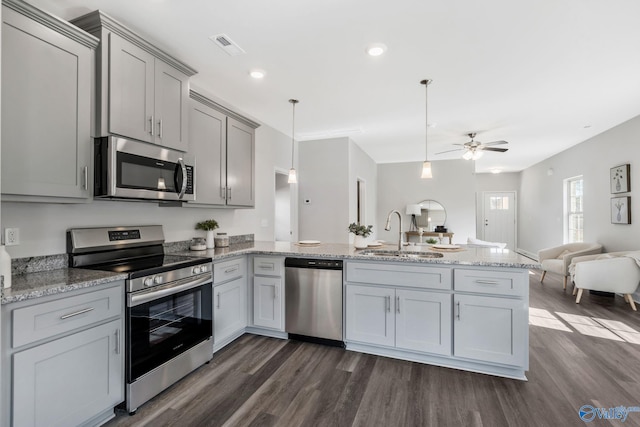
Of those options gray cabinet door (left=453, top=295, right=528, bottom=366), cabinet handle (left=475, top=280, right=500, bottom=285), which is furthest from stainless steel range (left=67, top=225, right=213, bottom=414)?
cabinet handle (left=475, top=280, right=500, bottom=285)

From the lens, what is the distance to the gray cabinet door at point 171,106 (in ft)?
7.72

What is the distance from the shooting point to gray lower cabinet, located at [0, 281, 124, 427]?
→ 55.0 inches

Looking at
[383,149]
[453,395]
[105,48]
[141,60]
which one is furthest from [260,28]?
[383,149]

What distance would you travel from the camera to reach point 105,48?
6.48 ft

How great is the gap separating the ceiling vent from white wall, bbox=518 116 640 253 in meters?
5.18

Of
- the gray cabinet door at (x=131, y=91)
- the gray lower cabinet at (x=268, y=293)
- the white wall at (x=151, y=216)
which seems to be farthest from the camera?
the gray lower cabinet at (x=268, y=293)

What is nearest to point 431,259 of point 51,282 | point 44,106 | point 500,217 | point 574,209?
point 51,282

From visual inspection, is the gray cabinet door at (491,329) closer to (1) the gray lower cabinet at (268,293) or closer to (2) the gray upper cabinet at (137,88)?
(1) the gray lower cabinet at (268,293)

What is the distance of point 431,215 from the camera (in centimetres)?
803

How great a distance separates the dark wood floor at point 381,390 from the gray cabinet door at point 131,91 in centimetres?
183

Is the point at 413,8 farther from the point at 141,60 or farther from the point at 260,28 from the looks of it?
the point at 141,60

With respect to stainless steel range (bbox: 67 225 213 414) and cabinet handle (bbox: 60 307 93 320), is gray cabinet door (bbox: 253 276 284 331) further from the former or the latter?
cabinet handle (bbox: 60 307 93 320)

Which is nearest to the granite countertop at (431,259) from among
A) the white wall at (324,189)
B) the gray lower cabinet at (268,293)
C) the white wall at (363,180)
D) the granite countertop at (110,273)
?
the granite countertop at (110,273)

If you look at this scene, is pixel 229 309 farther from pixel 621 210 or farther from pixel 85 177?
pixel 621 210
